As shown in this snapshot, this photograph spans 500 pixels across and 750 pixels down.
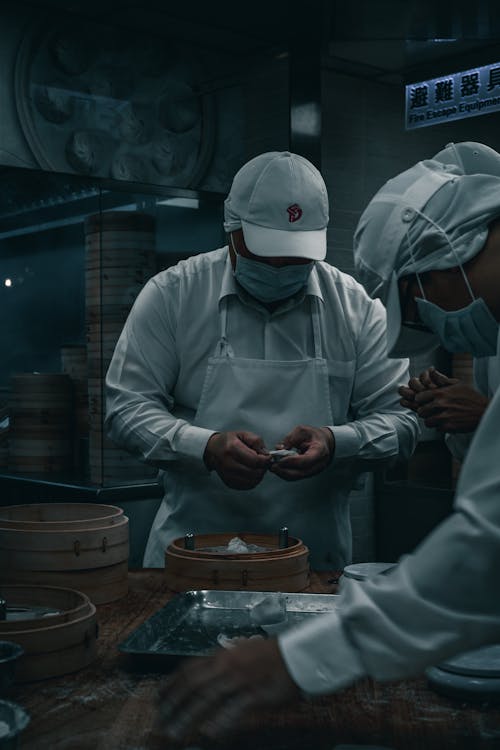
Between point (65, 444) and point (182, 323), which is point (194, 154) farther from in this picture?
point (182, 323)

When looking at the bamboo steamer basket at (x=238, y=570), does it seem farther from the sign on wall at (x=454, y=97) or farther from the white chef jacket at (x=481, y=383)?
the sign on wall at (x=454, y=97)

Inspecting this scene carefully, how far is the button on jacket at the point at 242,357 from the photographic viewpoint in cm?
296

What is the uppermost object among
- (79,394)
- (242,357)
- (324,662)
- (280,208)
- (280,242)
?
(280,208)

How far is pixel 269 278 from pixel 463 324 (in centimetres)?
98

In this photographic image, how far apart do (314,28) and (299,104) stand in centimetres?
85

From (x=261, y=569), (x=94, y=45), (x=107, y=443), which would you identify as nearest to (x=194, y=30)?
(x=94, y=45)

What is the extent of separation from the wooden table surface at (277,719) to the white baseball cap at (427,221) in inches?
32.1

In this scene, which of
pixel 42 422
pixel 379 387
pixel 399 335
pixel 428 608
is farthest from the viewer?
pixel 42 422

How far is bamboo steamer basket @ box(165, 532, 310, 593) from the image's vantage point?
2268 millimetres

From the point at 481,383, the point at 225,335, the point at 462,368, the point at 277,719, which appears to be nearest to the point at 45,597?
the point at 277,719

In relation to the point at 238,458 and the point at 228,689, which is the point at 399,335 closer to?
the point at 238,458

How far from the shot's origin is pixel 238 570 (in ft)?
7.43

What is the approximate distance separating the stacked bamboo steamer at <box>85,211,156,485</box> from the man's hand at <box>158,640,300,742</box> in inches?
120

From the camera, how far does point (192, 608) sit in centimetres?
214
